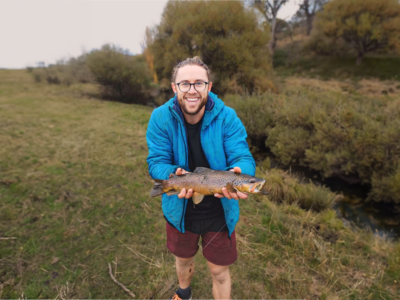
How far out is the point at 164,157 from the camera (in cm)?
215

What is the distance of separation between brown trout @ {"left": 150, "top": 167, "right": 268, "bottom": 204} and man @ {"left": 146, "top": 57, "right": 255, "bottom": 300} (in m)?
0.06

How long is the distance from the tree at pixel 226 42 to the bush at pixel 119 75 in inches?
166

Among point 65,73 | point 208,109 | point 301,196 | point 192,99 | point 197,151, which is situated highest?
point 65,73

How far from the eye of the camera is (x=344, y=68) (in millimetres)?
24547

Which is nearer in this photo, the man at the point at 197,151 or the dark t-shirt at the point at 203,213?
the man at the point at 197,151

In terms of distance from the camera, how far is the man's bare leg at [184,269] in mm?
2550

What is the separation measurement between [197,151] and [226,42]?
50.4 ft

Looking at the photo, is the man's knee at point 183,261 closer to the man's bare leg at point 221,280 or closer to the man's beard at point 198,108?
the man's bare leg at point 221,280

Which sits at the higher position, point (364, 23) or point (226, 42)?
point (364, 23)

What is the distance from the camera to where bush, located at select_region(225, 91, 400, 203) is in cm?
629

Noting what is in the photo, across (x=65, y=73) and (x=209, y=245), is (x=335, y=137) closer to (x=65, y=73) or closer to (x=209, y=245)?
(x=209, y=245)

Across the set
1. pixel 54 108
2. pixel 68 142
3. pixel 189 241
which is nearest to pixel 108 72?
pixel 54 108

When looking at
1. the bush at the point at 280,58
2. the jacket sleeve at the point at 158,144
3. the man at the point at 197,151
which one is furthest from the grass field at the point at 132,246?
the bush at the point at 280,58

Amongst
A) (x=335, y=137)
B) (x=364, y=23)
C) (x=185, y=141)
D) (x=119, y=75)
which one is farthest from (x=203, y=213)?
(x=364, y=23)
